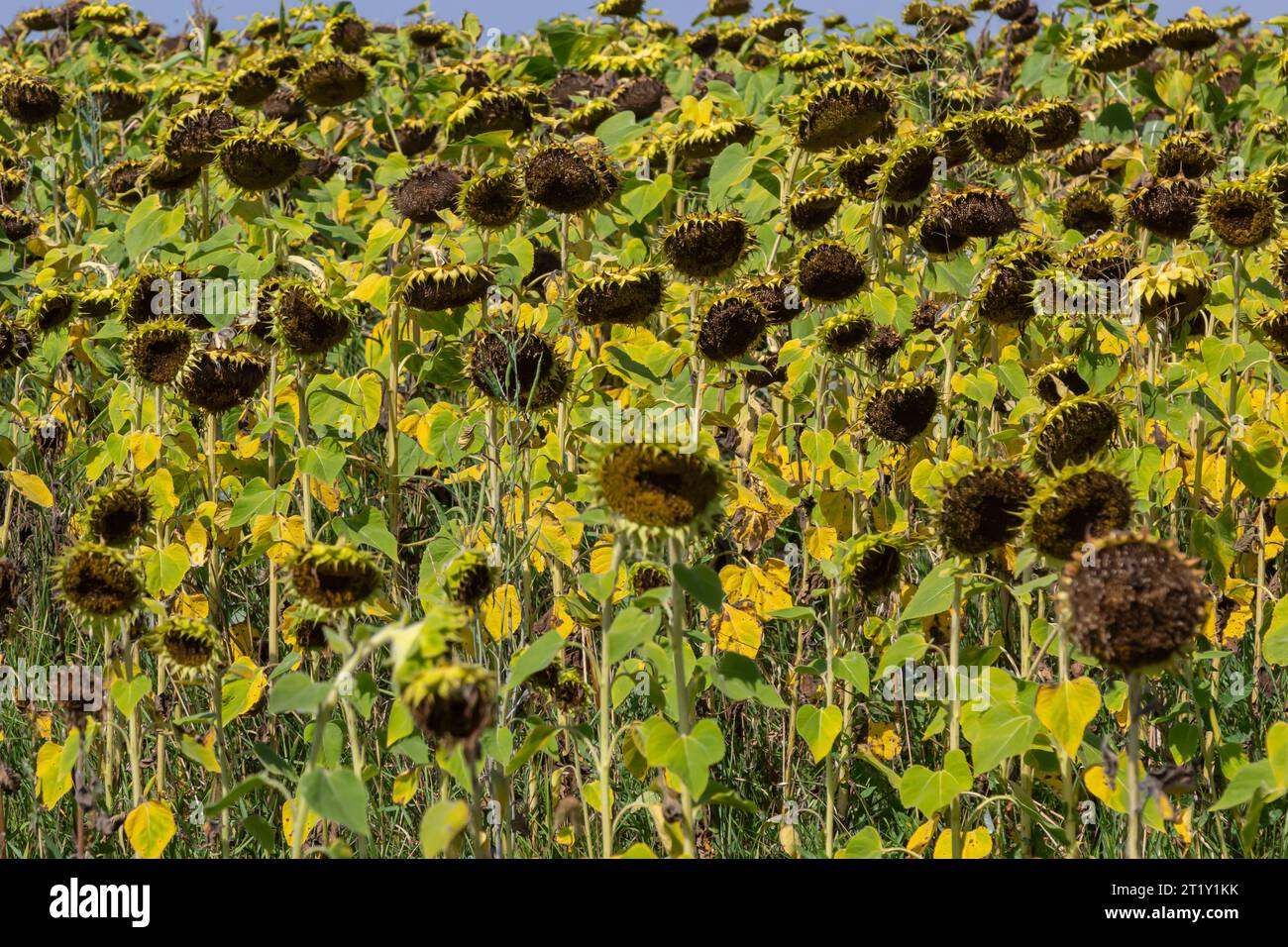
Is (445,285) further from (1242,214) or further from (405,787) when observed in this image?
(1242,214)

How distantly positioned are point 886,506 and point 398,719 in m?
1.55

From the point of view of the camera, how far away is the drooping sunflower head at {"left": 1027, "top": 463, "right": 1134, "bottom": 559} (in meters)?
2.27

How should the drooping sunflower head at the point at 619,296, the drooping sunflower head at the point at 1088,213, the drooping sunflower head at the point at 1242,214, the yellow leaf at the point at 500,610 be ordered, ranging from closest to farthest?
1. the yellow leaf at the point at 500,610
2. the drooping sunflower head at the point at 1242,214
3. the drooping sunflower head at the point at 619,296
4. the drooping sunflower head at the point at 1088,213

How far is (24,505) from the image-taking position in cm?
454

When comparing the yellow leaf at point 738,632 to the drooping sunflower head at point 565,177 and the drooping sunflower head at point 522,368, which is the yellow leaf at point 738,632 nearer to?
the drooping sunflower head at point 522,368

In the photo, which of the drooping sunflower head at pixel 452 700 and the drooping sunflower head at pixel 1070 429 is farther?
the drooping sunflower head at pixel 1070 429

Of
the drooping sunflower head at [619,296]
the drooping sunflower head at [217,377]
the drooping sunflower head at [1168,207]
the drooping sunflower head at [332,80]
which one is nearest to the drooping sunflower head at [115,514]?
the drooping sunflower head at [217,377]

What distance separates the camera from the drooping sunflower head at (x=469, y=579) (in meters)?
2.42

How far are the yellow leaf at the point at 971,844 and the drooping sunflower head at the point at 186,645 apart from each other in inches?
56.0

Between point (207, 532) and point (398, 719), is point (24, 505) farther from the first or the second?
point (398, 719)

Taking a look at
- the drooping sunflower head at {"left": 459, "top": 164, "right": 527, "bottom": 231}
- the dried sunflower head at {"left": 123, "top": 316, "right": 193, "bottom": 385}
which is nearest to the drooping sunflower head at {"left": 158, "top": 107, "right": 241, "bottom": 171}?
the drooping sunflower head at {"left": 459, "top": 164, "right": 527, "bottom": 231}

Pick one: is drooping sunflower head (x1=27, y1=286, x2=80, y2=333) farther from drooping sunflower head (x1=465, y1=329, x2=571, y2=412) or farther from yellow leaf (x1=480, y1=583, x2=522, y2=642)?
yellow leaf (x1=480, y1=583, x2=522, y2=642)

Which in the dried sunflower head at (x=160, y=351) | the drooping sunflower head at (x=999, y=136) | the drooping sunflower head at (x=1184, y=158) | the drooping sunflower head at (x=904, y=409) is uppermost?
the drooping sunflower head at (x=1184, y=158)

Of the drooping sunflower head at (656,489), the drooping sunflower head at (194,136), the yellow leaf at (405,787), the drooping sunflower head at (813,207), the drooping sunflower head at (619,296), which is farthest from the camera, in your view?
the drooping sunflower head at (194,136)
